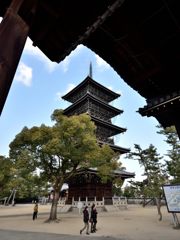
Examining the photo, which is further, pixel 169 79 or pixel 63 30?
pixel 169 79

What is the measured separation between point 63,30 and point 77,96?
123ft

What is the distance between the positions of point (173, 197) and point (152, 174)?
10.1 metres

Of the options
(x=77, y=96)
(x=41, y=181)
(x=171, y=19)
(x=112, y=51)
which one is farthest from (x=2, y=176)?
(x=77, y=96)

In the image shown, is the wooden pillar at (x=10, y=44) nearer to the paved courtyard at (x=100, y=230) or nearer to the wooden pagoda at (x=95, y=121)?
the paved courtyard at (x=100, y=230)

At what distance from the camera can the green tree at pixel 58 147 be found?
55.2 feet

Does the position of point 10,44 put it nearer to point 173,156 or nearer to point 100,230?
point 100,230

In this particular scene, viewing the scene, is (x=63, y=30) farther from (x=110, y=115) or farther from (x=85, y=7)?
(x=110, y=115)

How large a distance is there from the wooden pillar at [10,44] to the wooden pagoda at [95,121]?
26818 mm

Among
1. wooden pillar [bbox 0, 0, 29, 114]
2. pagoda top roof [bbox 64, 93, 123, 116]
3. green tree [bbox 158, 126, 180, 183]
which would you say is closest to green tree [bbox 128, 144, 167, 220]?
green tree [bbox 158, 126, 180, 183]

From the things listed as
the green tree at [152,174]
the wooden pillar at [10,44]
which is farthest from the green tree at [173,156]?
the wooden pillar at [10,44]

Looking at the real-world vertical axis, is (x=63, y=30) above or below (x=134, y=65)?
below

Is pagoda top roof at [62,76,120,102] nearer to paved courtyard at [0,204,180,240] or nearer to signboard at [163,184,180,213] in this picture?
paved courtyard at [0,204,180,240]

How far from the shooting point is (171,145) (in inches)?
834

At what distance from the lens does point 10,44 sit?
1.51m
